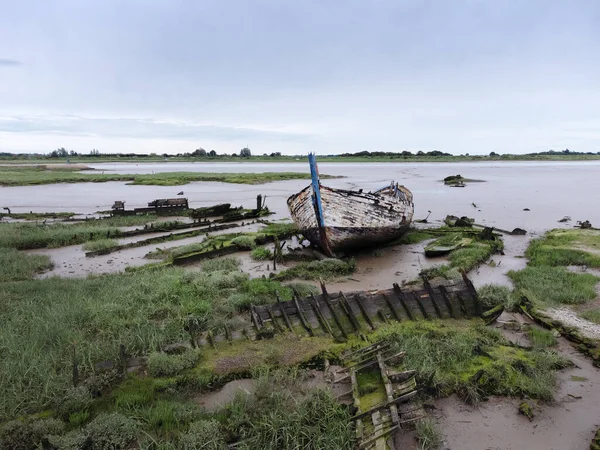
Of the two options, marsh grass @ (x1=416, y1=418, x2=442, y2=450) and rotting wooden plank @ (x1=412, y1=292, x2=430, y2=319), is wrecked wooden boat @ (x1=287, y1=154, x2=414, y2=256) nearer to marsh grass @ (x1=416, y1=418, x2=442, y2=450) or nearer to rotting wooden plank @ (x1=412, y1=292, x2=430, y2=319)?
rotting wooden plank @ (x1=412, y1=292, x2=430, y2=319)

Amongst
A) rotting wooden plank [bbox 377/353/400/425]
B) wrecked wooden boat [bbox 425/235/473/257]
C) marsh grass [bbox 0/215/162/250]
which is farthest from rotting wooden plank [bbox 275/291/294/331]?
marsh grass [bbox 0/215/162/250]

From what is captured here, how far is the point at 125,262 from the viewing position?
15234 millimetres

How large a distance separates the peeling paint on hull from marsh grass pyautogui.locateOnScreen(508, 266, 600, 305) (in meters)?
5.04

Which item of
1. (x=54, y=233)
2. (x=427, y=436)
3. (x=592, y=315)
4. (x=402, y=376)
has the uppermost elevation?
(x=54, y=233)

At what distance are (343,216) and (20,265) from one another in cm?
1124

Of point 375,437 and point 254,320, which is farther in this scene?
point 254,320

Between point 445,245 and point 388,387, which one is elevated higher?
point 388,387

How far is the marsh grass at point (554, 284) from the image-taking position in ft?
34.5

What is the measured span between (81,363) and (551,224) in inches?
978

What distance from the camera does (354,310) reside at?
356 inches

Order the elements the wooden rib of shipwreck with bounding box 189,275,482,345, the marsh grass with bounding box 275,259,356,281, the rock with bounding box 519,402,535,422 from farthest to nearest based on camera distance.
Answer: the marsh grass with bounding box 275,259,356,281, the wooden rib of shipwreck with bounding box 189,275,482,345, the rock with bounding box 519,402,535,422

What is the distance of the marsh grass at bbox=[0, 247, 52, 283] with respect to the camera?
12797mm

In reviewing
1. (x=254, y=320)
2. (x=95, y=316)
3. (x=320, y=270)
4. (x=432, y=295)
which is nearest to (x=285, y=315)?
(x=254, y=320)

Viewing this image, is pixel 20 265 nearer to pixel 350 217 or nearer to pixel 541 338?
pixel 350 217
